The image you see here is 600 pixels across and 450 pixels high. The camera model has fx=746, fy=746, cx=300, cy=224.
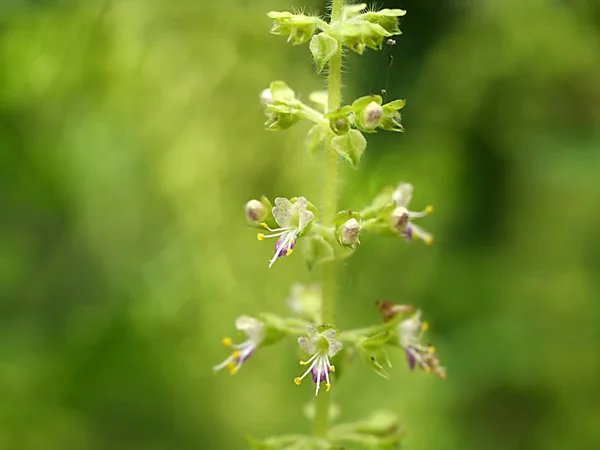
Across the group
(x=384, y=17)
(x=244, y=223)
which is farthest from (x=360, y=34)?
(x=244, y=223)

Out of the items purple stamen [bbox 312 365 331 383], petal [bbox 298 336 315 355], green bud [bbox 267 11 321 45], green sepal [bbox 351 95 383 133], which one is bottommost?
purple stamen [bbox 312 365 331 383]

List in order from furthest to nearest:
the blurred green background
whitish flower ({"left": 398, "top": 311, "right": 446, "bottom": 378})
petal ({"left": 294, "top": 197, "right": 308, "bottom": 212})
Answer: the blurred green background
whitish flower ({"left": 398, "top": 311, "right": 446, "bottom": 378})
petal ({"left": 294, "top": 197, "right": 308, "bottom": 212})

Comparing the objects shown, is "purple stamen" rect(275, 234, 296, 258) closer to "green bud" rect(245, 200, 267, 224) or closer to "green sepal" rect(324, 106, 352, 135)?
"green bud" rect(245, 200, 267, 224)

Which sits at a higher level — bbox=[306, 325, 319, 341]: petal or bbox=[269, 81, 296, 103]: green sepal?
bbox=[269, 81, 296, 103]: green sepal

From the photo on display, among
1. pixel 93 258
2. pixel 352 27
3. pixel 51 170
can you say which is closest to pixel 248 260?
pixel 93 258

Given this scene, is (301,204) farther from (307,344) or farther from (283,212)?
(307,344)

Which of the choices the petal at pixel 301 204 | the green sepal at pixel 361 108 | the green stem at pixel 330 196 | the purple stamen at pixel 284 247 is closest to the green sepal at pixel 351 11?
the green stem at pixel 330 196

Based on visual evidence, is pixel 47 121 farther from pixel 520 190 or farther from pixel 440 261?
pixel 520 190

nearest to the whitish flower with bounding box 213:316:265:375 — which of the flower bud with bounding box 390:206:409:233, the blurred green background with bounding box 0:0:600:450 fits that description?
the flower bud with bounding box 390:206:409:233
